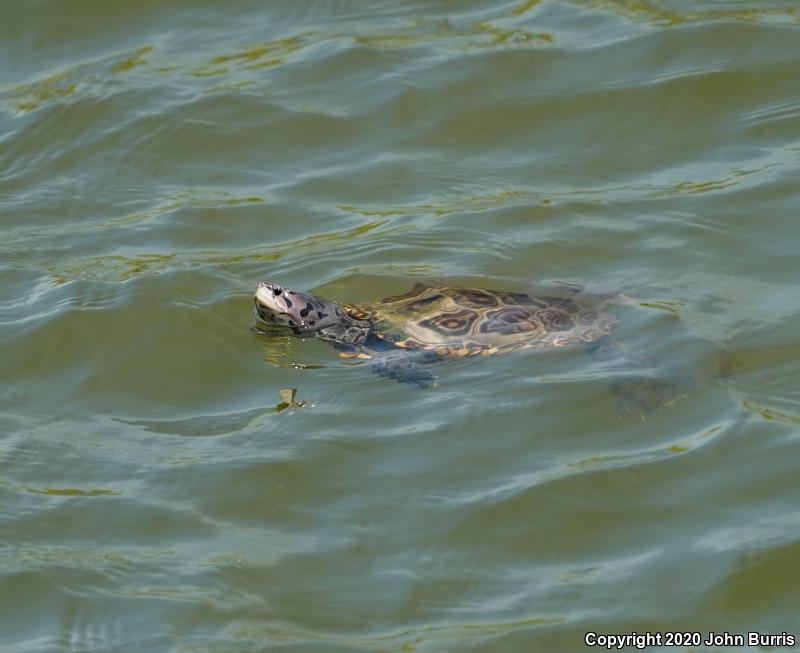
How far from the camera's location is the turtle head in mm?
7320

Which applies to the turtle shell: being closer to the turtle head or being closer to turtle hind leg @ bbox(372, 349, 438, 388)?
turtle hind leg @ bbox(372, 349, 438, 388)

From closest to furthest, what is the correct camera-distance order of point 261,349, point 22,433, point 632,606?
point 632,606
point 22,433
point 261,349

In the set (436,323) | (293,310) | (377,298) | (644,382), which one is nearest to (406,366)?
(436,323)

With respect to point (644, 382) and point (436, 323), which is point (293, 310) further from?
point (644, 382)

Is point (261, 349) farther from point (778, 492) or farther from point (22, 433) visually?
point (778, 492)

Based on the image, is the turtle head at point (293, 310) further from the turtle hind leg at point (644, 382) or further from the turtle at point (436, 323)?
the turtle hind leg at point (644, 382)

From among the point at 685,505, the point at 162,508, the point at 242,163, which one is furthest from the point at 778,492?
the point at 242,163

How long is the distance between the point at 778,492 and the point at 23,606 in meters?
3.12

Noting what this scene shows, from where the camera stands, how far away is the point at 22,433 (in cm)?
691

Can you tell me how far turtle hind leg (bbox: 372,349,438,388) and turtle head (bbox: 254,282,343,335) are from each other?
0.36m

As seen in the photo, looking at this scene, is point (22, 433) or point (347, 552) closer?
point (347, 552)

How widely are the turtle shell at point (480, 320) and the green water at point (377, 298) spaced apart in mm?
147

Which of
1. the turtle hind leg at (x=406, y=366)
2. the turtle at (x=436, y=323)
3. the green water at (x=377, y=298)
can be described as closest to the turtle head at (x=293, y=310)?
the turtle at (x=436, y=323)

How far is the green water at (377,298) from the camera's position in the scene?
5.66 m
